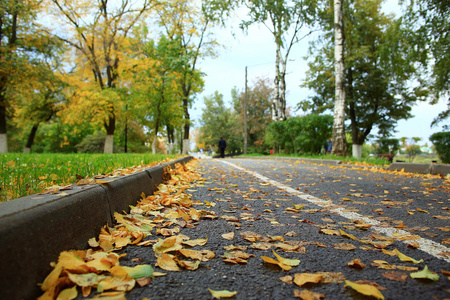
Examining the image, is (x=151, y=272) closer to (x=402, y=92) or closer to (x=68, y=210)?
(x=68, y=210)

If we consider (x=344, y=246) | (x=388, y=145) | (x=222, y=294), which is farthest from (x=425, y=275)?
(x=388, y=145)

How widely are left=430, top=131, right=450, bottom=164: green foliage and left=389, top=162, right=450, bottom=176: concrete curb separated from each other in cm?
429

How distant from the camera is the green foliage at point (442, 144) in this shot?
10547 mm

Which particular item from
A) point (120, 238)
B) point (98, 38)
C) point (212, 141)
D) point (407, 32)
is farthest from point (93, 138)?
point (120, 238)

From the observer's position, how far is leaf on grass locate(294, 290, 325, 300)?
1.36 m

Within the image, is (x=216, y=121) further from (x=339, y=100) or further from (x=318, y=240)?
(x=318, y=240)

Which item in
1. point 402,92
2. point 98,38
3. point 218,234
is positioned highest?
point 98,38

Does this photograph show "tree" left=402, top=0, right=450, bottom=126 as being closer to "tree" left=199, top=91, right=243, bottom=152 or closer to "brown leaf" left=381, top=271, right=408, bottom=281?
"brown leaf" left=381, top=271, right=408, bottom=281

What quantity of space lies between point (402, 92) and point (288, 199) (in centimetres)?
2458

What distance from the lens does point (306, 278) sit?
61.1 inches

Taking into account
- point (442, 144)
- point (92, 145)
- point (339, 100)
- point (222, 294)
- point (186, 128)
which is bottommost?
point (222, 294)

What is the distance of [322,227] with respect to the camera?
257 cm

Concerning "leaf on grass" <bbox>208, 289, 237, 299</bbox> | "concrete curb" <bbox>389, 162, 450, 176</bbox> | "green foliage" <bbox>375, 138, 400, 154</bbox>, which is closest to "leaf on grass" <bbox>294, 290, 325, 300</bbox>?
"leaf on grass" <bbox>208, 289, 237, 299</bbox>

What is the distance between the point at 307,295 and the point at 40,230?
4.58ft
